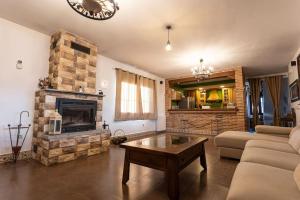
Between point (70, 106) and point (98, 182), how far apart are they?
194 cm

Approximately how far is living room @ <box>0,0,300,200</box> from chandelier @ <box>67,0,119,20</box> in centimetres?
1

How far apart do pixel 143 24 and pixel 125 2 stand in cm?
70

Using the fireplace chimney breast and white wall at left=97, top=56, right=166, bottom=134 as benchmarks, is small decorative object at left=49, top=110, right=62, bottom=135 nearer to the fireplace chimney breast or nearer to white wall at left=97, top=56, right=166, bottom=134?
the fireplace chimney breast

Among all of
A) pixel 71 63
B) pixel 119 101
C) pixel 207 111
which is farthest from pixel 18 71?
pixel 207 111

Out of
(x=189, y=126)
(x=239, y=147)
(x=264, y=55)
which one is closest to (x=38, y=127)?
(x=239, y=147)

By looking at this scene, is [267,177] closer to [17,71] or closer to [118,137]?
[118,137]

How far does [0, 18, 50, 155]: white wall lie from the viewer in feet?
10.0

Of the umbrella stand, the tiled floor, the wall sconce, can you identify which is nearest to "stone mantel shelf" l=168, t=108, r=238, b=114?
the tiled floor

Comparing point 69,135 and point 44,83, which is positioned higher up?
point 44,83

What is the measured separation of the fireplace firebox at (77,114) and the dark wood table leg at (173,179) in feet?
8.16

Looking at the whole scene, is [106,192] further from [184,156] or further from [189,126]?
[189,126]

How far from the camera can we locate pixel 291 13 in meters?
2.78

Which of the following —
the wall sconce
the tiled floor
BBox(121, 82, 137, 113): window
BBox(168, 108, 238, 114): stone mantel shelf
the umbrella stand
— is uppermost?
the wall sconce

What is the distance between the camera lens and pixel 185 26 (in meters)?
3.25
